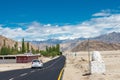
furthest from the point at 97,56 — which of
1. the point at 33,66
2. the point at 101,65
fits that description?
the point at 33,66

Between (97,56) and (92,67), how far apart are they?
1.12m

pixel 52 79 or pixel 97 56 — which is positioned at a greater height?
pixel 97 56

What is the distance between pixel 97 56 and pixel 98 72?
151cm

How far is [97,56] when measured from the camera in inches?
1172

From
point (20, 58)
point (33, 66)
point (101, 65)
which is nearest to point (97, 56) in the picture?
point (101, 65)

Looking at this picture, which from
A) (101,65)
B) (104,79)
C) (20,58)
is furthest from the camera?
(20,58)

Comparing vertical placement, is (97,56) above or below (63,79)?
above

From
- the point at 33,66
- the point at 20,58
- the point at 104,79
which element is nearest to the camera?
the point at 104,79

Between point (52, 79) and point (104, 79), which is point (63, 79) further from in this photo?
point (104, 79)

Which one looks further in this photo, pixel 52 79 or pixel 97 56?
pixel 97 56

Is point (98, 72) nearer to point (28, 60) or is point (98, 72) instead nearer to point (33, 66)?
point (33, 66)

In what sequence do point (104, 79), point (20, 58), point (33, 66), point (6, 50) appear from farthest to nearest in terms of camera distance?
point (6, 50), point (20, 58), point (33, 66), point (104, 79)

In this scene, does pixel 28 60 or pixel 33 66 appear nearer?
pixel 33 66

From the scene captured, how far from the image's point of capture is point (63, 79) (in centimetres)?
2780
